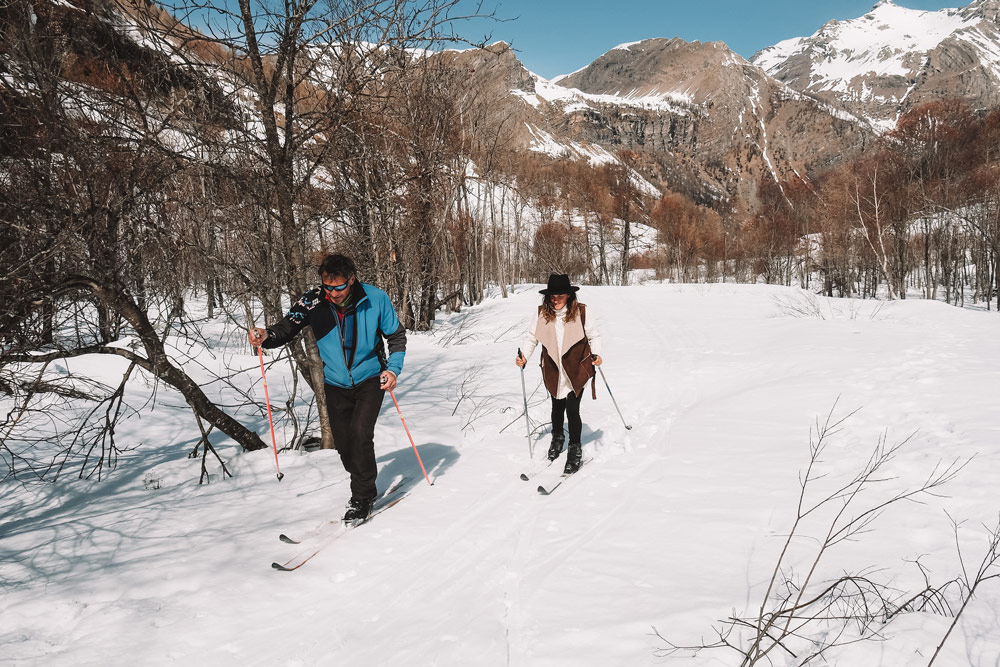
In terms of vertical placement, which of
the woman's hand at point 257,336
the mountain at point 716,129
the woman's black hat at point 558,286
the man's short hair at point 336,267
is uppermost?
the mountain at point 716,129

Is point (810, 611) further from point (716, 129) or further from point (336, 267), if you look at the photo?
point (716, 129)

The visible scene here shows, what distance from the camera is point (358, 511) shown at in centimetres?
371

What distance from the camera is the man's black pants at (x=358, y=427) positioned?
12.2 feet

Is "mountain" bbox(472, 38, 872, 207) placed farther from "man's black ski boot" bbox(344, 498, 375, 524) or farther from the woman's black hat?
"man's black ski boot" bbox(344, 498, 375, 524)

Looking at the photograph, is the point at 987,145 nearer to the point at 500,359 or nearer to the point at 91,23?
the point at 500,359

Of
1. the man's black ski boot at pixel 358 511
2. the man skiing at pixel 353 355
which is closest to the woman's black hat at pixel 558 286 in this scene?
the man skiing at pixel 353 355

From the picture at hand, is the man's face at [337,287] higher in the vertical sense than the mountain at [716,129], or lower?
lower

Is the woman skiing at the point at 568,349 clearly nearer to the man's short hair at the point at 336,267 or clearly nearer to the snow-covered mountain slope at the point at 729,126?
the man's short hair at the point at 336,267

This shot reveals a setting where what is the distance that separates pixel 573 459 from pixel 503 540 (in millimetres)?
1469

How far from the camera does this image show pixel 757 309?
57.8 feet

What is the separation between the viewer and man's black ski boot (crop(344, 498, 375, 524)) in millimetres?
3667

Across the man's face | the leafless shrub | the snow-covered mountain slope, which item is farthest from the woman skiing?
the snow-covered mountain slope

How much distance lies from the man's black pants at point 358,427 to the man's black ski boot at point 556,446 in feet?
6.47

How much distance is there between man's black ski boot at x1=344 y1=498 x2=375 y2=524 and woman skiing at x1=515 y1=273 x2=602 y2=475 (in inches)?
75.3
